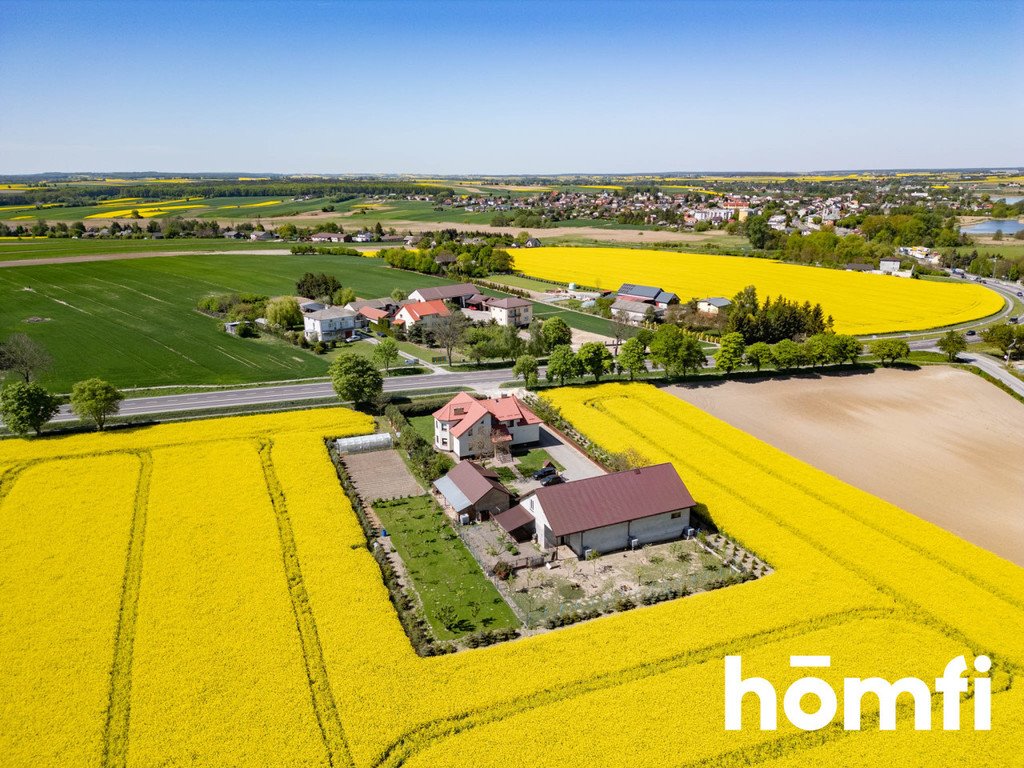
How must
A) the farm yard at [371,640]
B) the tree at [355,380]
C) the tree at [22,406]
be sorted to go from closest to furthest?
1. the farm yard at [371,640]
2. the tree at [22,406]
3. the tree at [355,380]

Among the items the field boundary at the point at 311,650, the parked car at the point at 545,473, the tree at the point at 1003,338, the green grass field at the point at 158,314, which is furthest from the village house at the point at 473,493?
the tree at the point at 1003,338

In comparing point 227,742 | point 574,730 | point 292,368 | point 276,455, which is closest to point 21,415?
point 276,455

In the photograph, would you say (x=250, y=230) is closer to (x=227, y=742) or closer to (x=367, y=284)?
(x=367, y=284)

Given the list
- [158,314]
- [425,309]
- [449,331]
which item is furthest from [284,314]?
[449,331]

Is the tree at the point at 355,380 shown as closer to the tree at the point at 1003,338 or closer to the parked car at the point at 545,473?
the parked car at the point at 545,473

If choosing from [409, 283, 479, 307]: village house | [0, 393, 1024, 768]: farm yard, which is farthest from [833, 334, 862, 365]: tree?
[409, 283, 479, 307]: village house

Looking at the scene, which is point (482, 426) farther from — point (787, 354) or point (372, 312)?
point (372, 312)
